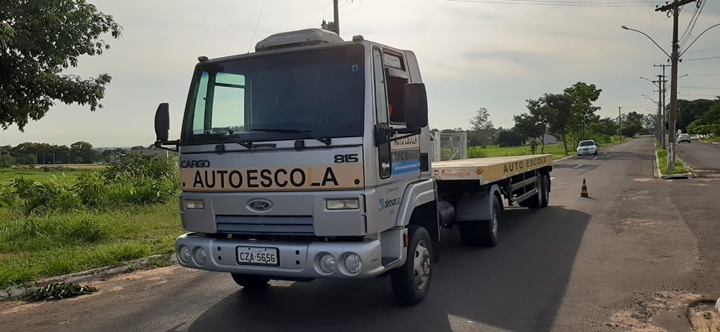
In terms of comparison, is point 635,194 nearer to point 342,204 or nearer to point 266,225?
point 342,204

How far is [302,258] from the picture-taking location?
4574 mm

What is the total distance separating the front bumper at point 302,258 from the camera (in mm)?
4500

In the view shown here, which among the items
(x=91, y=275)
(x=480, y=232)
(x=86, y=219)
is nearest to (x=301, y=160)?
(x=91, y=275)

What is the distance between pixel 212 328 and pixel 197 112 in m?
1.98

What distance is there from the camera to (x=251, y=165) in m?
4.85

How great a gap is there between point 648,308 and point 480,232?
9.87 feet

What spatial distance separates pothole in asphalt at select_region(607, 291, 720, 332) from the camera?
486cm

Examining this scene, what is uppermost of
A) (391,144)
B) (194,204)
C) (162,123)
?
(162,123)

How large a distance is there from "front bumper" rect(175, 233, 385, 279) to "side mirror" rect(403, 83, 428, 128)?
3.51 feet

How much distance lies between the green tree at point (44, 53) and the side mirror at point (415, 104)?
5.94 m

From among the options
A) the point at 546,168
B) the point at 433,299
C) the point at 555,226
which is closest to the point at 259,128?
the point at 433,299

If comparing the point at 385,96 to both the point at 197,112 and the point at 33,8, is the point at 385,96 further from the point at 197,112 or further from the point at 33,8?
the point at 33,8

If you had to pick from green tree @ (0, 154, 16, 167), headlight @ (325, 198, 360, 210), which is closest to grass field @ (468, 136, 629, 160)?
green tree @ (0, 154, 16, 167)

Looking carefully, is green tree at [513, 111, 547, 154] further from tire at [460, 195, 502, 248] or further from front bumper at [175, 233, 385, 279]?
front bumper at [175, 233, 385, 279]
